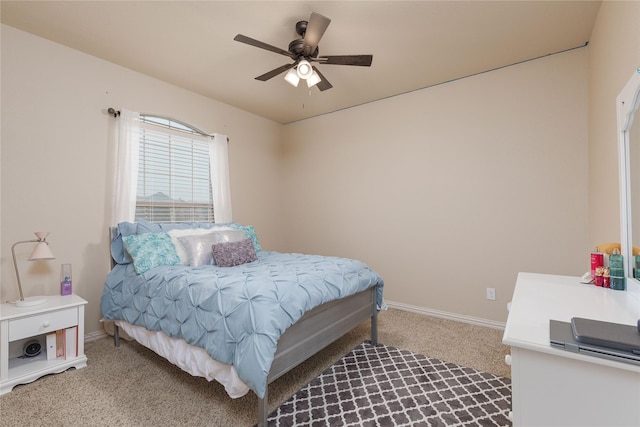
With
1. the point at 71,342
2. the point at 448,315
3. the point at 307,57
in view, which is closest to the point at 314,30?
the point at 307,57

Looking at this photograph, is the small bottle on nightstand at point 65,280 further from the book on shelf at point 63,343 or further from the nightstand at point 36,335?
the book on shelf at point 63,343

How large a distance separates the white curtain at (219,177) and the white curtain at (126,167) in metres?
0.88

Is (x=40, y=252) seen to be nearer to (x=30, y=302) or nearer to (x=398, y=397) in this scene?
(x=30, y=302)

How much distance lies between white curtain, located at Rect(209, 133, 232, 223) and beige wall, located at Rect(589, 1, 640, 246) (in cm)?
358

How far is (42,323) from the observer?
207 centimetres

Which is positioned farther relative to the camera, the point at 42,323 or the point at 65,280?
the point at 65,280

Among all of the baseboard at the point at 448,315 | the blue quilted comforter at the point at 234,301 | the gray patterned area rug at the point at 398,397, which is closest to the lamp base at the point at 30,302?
the blue quilted comforter at the point at 234,301

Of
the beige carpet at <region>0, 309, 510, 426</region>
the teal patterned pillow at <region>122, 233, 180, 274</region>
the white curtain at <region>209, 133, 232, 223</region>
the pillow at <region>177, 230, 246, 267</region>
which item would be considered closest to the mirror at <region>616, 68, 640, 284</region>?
the beige carpet at <region>0, 309, 510, 426</region>

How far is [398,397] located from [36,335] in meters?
2.59

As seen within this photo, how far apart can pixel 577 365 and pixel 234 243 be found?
2.54 meters

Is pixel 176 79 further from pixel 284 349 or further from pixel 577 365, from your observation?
pixel 577 365

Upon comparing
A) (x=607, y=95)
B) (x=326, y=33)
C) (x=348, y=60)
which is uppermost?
(x=326, y=33)

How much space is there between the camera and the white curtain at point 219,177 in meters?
3.68

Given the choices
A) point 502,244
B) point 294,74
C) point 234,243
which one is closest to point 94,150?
point 234,243
